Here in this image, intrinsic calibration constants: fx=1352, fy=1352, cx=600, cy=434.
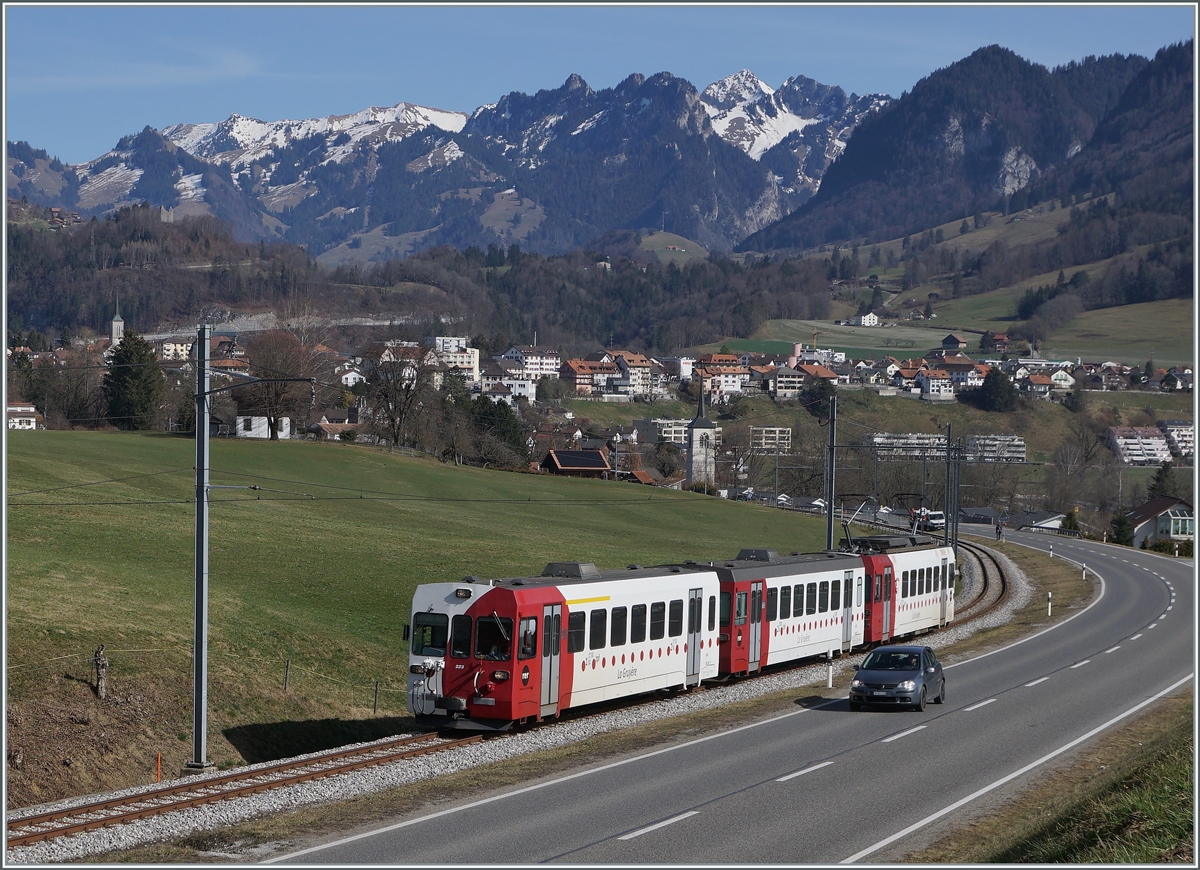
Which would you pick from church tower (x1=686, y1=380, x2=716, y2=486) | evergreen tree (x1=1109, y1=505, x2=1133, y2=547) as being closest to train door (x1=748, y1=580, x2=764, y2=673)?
evergreen tree (x1=1109, y1=505, x2=1133, y2=547)

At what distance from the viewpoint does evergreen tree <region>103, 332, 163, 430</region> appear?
118250 millimetres

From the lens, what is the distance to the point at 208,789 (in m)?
21.2

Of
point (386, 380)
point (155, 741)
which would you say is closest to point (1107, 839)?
point (155, 741)

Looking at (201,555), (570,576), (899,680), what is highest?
(201,555)

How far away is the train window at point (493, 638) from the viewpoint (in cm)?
2641

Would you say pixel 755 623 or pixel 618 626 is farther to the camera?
pixel 755 623

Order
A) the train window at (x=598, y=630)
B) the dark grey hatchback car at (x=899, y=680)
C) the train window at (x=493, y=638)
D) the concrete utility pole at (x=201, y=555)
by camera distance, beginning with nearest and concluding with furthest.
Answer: the concrete utility pole at (x=201, y=555) < the train window at (x=493, y=638) < the train window at (x=598, y=630) < the dark grey hatchback car at (x=899, y=680)

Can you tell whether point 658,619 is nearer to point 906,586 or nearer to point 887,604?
point 887,604

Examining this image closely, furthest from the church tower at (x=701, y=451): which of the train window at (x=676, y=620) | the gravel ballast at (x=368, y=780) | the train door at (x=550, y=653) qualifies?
the train door at (x=550, y=653)

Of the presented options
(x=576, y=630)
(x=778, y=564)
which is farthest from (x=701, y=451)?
(x=576, y=630)

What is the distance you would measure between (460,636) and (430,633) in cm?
89

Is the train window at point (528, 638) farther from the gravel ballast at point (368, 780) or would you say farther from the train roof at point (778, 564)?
the train roof at point (778, 564)

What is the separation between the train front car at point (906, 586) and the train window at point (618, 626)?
54.3 feet

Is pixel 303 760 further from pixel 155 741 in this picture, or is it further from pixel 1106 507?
pixel 1106 507
